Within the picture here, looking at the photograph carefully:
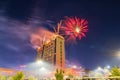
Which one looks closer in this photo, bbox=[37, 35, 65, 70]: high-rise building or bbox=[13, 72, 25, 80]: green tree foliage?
bbox=[13, 72, 25, 80]: green tree foliage

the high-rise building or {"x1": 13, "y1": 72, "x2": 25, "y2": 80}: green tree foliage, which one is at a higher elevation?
the high-rise building

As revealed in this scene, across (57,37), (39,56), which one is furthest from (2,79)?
(39,56)

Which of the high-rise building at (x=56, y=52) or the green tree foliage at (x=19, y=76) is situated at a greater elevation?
the high-rise building at (x=56, y=52)

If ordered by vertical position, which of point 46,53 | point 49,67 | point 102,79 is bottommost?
point 102,79

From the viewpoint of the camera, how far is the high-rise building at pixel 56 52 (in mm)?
89562

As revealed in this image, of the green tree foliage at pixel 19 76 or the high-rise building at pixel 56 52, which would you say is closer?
the green tree foliage at pixel 19 76

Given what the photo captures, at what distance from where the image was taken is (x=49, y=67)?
8275 centimetres

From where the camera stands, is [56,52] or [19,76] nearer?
[19,76]

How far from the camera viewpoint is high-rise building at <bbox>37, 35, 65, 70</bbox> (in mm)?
89562

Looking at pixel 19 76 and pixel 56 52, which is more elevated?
pixel 56 52

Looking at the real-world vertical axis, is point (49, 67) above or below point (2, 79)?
above

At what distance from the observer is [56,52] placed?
292 feet

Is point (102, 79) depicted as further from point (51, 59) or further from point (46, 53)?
point (46, 53)

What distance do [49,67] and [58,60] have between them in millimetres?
8176
